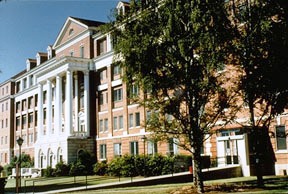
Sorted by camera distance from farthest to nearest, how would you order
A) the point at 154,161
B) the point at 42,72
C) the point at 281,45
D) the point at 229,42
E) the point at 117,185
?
the point at 42,72 < the point at 154,161 < the point at 117,185 < the point at 229,42 < the point at 281,45

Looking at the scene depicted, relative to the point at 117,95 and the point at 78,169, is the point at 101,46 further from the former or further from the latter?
the point at 78,169

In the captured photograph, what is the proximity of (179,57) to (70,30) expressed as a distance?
41.0m

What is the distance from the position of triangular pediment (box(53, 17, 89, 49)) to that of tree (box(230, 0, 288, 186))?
120 ft

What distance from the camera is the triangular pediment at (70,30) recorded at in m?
56.2

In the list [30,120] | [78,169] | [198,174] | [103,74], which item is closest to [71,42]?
[103,74]

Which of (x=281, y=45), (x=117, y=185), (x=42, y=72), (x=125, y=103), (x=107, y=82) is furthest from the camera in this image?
(x=42, y=72)

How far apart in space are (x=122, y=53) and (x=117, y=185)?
10759 mm

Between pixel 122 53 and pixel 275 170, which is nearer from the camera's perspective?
pixel 122 53

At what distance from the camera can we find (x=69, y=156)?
1965 inches

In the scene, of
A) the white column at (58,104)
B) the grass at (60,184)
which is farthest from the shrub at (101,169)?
the white column at (58,104)

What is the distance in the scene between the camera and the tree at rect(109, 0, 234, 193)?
1978cm

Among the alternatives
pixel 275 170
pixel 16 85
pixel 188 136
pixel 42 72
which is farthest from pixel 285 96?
pixel 16 85

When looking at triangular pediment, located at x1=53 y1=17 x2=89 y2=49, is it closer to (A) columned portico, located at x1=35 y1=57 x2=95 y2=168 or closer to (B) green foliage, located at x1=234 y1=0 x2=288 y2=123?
(A) columned portico, located at x1=35 y1=57 x2=95 y2=168

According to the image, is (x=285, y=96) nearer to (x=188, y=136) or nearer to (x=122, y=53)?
(x=188, y=136)
